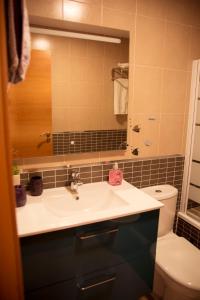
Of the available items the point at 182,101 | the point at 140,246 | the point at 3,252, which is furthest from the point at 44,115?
the point at 182,101

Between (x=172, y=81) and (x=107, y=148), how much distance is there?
756mm

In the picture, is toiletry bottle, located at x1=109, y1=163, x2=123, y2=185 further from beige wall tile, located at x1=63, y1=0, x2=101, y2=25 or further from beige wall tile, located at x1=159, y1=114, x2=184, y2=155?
beige wall tile, located at x1=63, y1=0, x2=101, y2=25

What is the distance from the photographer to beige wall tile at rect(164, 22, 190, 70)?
5.31 ft

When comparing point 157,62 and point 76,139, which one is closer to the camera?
point 76,139

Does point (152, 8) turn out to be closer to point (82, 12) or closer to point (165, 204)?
point (82, 12)

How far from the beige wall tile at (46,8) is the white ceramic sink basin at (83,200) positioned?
107cm

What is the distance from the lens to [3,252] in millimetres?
654

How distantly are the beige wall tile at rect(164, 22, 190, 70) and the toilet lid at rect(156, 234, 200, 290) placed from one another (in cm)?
136

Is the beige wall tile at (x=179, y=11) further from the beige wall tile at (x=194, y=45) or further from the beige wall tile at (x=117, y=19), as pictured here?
the beige wall tile at (x=117, y=19)

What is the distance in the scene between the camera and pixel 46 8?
4.06ft

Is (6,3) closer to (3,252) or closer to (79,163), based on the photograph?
(3,252)

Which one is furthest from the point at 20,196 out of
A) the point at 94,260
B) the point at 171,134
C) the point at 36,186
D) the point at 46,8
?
the point at 171,134

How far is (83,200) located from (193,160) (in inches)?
42.0

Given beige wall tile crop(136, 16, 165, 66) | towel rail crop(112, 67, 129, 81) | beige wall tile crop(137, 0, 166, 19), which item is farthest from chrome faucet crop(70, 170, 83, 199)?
beige wall tile crop(137, 0, 166, 19)
